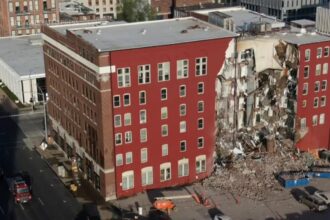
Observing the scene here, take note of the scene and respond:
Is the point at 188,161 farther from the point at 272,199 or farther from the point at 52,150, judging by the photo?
the point at 52,150

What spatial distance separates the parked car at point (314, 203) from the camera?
78375 mm

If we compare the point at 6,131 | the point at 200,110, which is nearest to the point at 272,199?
the point at 200,110

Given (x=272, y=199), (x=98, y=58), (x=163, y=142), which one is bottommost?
(x=272, y=199)

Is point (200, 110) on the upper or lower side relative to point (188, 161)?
upper

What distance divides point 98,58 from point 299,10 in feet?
344

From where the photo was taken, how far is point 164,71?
79.5 meters

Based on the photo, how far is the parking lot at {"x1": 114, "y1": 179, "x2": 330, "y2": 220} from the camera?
77500mm

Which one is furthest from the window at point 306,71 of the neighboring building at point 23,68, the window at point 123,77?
the neighboring building at point 23,68

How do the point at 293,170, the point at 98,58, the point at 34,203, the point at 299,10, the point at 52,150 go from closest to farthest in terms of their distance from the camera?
the point at 98,58, the point at 34,203, the point at 293,170, the point at 52,150, the point at 299,10

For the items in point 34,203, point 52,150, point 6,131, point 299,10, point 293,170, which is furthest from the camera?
point 299,10

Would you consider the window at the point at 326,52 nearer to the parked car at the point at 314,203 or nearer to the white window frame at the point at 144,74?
the parked car at the point at 314,203

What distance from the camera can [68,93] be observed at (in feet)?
293

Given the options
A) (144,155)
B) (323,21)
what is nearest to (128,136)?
(144,155)

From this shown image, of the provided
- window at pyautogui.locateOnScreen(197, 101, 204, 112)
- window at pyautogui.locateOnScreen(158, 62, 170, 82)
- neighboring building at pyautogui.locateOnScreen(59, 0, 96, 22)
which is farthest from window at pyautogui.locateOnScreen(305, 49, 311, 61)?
neighboring building at pyautogui.locateOnScreen(59, 0, 96, 22)
